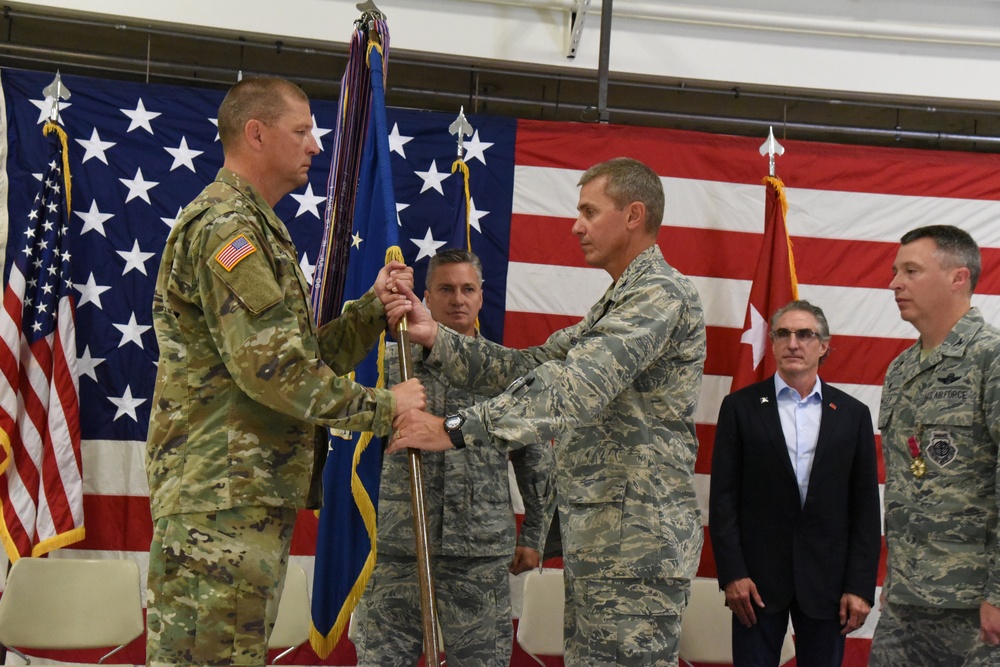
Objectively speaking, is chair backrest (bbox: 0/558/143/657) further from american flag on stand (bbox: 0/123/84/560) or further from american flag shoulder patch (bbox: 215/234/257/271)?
american flag shoulder patch (bbox: 215/234/257/271)

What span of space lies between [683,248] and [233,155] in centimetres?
294

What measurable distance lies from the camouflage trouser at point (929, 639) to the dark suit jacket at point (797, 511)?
0.51 m

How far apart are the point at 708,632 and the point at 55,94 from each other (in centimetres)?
404

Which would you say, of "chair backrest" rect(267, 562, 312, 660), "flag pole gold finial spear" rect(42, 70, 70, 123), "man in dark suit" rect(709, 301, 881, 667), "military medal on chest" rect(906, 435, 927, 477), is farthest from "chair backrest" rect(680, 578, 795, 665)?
"flag pole gold finial spear" rect(42, 70, 70, 123)

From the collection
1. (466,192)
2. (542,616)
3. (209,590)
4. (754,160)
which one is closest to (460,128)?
(466,192)

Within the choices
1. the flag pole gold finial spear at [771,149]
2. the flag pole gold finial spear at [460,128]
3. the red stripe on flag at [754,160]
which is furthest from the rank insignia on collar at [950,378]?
the flag pole gold finial spear at [460,128]

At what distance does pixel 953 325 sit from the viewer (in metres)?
3.23

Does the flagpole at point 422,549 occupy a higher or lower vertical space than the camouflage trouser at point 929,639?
higher

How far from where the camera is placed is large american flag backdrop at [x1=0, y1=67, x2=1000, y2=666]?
4.56m

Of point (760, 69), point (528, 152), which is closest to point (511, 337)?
point (528, 152)

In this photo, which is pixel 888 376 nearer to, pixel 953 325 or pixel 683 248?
pixel 953 325

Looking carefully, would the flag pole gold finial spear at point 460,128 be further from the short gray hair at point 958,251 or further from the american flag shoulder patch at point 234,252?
the american flag shoulder patch at point 234,252

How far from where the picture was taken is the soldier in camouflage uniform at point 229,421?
2238mm

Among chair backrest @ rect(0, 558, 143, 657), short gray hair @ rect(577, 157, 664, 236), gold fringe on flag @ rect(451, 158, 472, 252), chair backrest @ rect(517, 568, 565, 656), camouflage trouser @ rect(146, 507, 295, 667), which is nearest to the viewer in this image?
camouflage trouser @ rect(146, 507, 295, 667)
